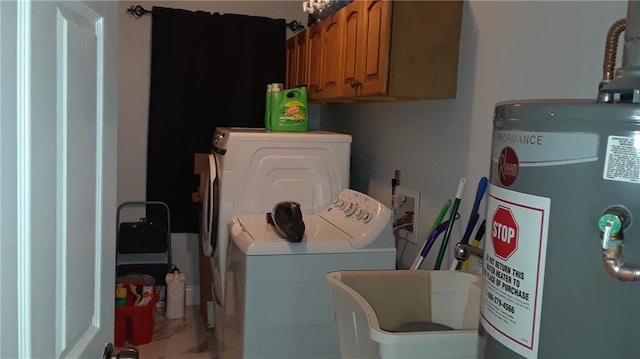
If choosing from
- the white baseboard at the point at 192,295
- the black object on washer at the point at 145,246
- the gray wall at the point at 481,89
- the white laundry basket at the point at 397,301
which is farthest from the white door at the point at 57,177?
the white baseboard at the point at 192,295

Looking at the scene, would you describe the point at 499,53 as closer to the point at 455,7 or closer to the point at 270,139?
the point at 455,7

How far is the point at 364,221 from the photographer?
96.2 inches

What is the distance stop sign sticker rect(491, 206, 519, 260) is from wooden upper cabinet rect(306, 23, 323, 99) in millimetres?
2365

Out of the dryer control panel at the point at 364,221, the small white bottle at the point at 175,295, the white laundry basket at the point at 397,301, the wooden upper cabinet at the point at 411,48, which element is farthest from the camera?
the small white bottle at the point at 175,295

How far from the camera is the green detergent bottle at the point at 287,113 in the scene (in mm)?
3094

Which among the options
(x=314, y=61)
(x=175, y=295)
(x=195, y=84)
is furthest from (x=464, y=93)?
(x=175, y=295)

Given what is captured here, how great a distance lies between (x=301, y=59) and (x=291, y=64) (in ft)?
1.01

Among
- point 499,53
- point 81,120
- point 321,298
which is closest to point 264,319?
point 321,298

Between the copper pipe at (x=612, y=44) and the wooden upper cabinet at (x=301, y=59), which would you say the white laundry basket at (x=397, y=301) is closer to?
the copper pipe at (x=612, y=44)

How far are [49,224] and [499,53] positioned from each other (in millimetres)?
1671

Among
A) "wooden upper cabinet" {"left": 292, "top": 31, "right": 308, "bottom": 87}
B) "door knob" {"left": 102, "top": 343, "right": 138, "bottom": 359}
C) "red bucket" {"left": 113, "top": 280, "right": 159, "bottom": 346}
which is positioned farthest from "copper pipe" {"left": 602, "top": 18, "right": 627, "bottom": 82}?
"red bucket" {"left": 113, "top": 280, "right": 159, "bottom": 346}

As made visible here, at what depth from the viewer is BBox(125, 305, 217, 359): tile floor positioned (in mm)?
3408

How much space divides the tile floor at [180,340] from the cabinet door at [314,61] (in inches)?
64.2

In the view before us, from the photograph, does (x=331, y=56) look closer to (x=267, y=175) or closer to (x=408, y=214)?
(x=267, y=175)
